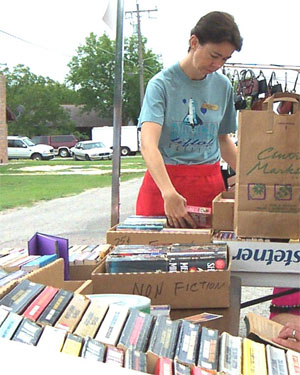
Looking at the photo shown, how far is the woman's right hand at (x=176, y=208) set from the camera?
173 centimetres

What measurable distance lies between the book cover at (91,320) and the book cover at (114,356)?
66 mm

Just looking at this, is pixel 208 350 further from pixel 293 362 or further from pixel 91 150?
pixel 91 150

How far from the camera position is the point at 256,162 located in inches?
61.6

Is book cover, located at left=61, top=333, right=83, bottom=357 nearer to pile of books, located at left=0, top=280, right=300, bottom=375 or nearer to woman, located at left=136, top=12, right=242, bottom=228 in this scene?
pile of books, located at left=0, top=280, right=300, bottom=375

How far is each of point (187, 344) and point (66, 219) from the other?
6.99 meters

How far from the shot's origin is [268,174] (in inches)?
62.0

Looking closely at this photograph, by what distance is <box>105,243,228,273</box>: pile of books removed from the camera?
134 centimetres

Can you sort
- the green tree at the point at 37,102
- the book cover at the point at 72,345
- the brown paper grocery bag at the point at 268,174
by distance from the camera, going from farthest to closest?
1. the green tree at the point at 37,102
2. the brown paper grocery bag at the point at 268,174
3. the book cover at the point at 72,345

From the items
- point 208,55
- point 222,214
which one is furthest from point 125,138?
A: point 222,214

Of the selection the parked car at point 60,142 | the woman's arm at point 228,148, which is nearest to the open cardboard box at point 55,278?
the woman's arm at point 228,148

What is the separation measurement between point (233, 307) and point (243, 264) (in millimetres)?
251

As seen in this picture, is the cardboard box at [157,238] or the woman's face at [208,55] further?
the woman's face at [208,55]

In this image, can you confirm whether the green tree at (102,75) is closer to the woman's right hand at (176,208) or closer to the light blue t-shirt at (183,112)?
the light blue t-shirt at (183,112)

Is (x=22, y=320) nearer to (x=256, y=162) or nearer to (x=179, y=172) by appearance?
(x=256, y=162)
